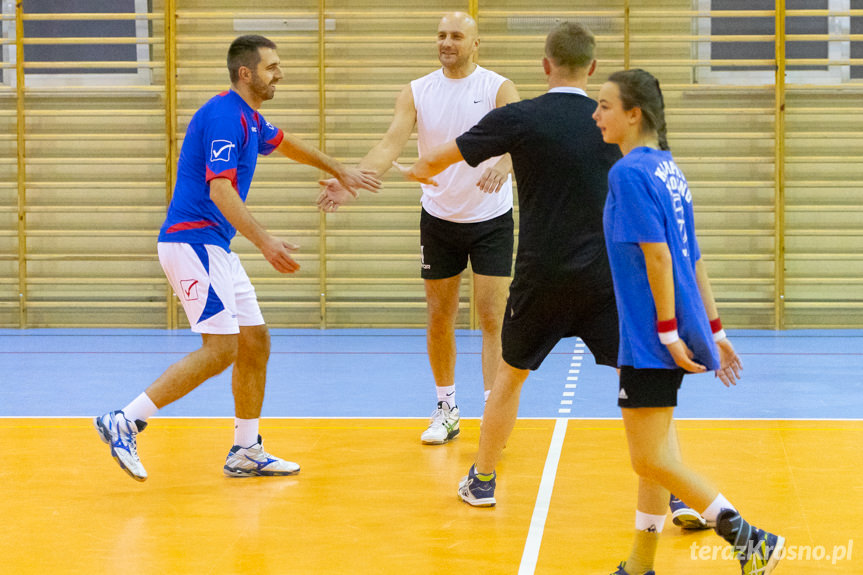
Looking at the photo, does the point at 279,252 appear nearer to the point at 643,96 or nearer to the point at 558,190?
the point at 558,190

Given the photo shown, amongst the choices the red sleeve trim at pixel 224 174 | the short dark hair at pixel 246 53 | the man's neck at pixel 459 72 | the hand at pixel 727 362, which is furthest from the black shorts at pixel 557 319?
the man's neck at pixel 459 72

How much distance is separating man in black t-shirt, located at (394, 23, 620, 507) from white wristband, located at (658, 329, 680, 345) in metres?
0.87

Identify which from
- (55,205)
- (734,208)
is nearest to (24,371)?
(55,205)

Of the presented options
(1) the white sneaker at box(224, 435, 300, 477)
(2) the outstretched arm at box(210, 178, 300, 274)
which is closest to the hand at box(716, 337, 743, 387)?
(2) the outstretched arm at box(210, 178, 300, 274)

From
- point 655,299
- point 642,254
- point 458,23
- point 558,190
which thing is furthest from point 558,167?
point 458,23

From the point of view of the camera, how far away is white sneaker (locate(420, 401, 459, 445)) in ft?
16.8

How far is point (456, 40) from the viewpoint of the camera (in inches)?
198

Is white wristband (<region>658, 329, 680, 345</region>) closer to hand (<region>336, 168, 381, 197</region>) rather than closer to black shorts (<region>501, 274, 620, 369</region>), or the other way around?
black shorts (<region>501, 274, 620, 369</region>)

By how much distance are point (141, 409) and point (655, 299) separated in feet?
7.83

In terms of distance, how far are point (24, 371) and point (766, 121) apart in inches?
269

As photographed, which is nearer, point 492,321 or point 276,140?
point 276,140

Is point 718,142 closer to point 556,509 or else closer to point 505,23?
point 505,23

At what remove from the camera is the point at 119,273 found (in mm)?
10500

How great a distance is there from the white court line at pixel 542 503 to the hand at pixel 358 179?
4.71 feet
